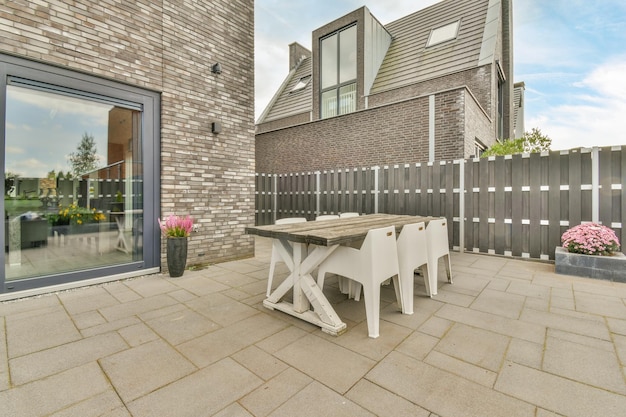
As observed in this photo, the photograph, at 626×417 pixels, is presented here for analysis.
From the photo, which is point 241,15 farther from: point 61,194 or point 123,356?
point 123,356

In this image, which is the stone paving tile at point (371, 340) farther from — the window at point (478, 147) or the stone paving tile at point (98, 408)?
the window at point (478, 147)

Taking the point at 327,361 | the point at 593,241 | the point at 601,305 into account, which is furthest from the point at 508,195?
the point at 327,361

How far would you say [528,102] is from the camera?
58.0ft

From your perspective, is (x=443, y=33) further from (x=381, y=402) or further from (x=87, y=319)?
(x=87, y=319)

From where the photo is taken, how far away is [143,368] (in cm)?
179

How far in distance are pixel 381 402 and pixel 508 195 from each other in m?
4.85

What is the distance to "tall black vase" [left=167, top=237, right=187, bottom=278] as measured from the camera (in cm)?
385

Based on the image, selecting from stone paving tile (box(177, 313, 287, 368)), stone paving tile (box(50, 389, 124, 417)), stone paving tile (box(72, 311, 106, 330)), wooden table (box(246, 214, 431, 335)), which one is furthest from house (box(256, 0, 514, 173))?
stone paving tile (box(50, 389, 124, 417))

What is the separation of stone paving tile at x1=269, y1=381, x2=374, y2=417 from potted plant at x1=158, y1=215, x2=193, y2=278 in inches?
115

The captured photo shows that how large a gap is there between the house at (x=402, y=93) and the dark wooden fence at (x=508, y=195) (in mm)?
1569

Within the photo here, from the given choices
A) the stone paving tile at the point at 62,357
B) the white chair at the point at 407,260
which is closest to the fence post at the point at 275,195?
the white chair at the point at 407,260

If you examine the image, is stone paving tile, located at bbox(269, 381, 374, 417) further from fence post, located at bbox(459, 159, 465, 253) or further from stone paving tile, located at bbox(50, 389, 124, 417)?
fence post, located at bbox(459, 159, 465, 253)

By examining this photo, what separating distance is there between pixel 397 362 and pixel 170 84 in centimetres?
442

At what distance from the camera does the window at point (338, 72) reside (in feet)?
37.2
